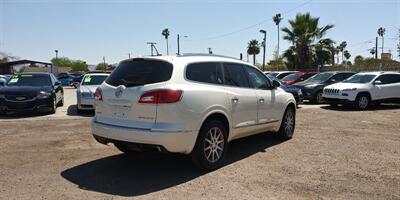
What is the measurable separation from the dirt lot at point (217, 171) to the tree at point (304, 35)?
2887 cm

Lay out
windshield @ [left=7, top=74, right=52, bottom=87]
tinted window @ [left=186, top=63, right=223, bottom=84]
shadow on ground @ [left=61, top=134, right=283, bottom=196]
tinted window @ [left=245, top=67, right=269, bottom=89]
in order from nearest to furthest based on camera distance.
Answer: shadow on ground @ [left=61, top=134, right=283, bottom=196], tinted window @ [left=186, top=63, right=223, bottom=84], tinted window @ [left=245, top=67, right=269, bottom=89], windshield @ [left=7, top=74, right=52, bottom=87]

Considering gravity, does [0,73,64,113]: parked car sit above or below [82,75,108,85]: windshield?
below

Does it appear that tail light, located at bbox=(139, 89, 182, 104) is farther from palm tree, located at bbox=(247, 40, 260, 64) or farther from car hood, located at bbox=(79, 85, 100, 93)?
palm tree, located at bbox=(247, 40, 260, 64)

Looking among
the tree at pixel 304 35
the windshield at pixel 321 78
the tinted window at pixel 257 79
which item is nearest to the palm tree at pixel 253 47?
the tree at pixel 304 35

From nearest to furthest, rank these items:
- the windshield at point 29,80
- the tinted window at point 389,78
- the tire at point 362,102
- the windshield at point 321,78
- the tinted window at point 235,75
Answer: the tinted window at point 235,75
the windshield at point 29,80
the tire at point 362,102
the tinted window at point 389,78
the windshield at point 321,78

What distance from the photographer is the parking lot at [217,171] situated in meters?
5.16

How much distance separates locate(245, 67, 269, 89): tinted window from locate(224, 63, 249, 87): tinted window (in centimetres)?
19

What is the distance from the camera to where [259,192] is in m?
5.15

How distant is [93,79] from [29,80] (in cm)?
217

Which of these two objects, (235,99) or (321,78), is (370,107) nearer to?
(321,78)

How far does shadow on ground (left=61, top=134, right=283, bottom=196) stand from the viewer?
537cm

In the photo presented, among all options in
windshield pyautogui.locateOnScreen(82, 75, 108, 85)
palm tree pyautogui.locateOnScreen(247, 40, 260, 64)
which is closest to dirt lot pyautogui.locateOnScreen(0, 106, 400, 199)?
windshield pyautogui.locateOnScreen(82, 75, 108, 85)

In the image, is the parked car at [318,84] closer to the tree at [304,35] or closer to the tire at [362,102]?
the tire at [362,102]

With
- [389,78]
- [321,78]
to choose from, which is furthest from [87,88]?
[389,78]
